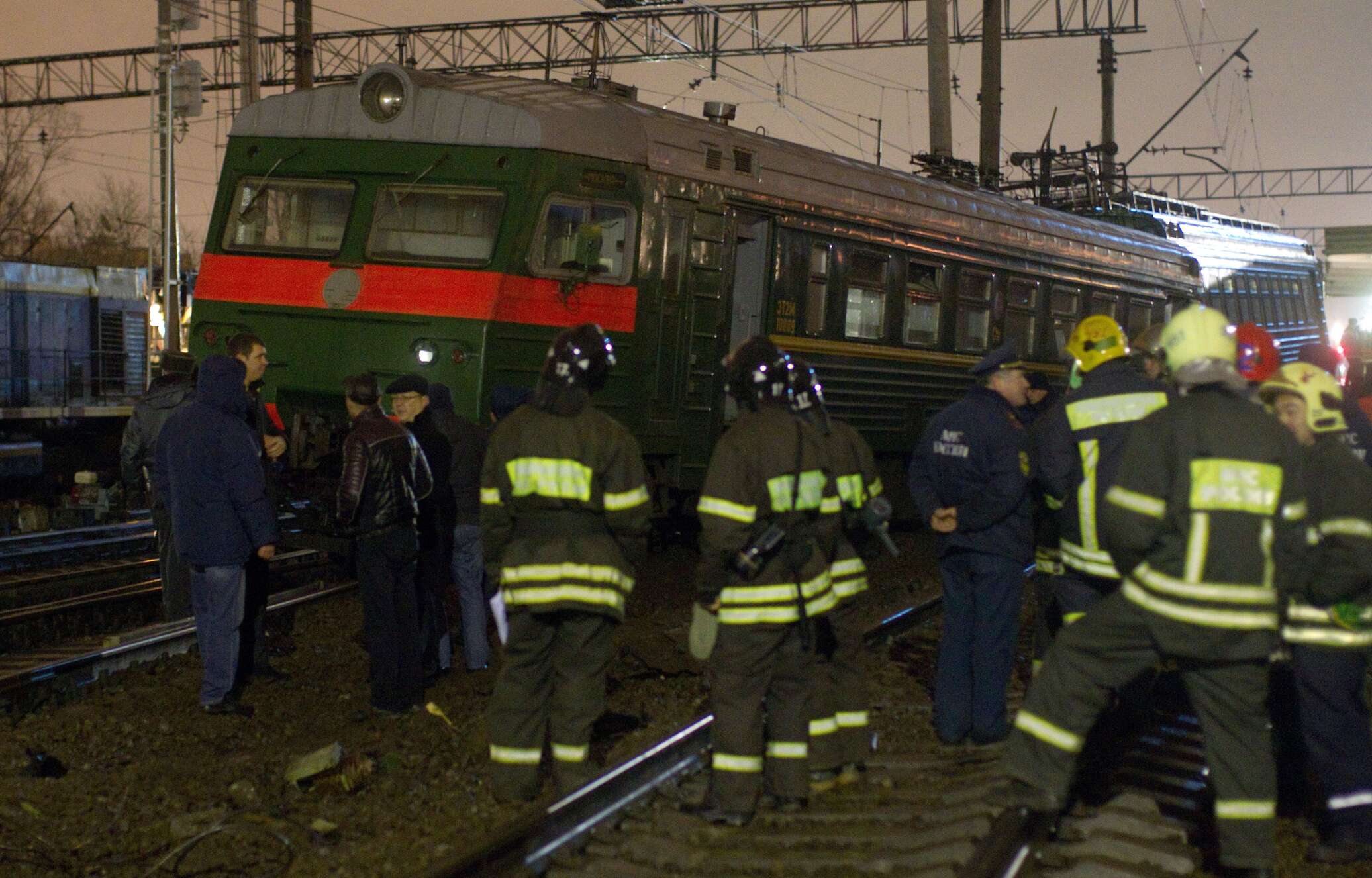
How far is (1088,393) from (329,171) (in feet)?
20.4

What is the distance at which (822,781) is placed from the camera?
5.73 meters

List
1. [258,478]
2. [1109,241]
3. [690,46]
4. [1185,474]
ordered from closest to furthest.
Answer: [1185,474]
[258,478]
[1109,241]
[690,46]

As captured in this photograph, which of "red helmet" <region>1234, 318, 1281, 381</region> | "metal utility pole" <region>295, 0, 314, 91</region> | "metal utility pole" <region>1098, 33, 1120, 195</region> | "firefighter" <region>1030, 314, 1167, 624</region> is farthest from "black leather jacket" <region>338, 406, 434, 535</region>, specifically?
"metal utility pole" <region>1098, 33, 1120, 195</region>

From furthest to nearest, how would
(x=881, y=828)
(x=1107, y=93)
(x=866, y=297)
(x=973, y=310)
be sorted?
(x=1107, y=93) < (x=973, y=310) < (x=866, y=297) < (x=881, y=828)

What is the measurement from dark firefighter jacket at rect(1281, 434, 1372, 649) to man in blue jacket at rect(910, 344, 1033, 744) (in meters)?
1.49

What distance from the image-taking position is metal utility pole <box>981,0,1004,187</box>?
20766 mm

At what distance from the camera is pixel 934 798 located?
5.49 m

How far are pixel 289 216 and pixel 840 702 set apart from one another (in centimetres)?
627

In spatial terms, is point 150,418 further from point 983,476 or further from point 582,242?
point 983,476

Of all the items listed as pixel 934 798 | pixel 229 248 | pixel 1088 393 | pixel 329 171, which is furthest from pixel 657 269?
pixel 934 798

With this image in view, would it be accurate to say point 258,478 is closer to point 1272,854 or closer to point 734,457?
point 734,457

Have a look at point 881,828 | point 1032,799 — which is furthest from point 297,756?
point 1032,799

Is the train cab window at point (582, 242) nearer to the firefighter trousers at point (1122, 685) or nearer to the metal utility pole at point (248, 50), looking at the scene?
the firefighter trousers at point (1122, 685)

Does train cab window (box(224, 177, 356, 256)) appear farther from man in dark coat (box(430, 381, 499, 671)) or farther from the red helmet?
the red helmet
